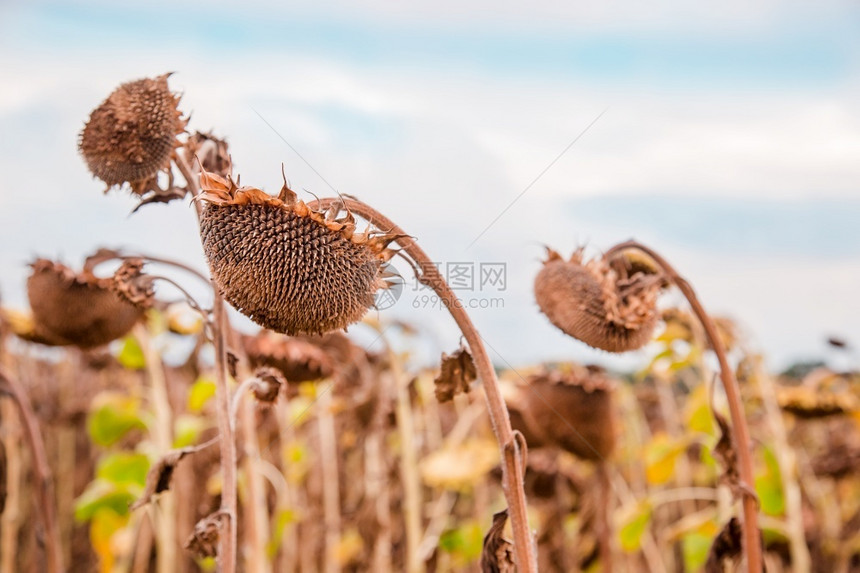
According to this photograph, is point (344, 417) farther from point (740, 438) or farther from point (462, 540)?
point (740, 438)

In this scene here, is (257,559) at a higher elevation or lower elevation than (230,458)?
lower

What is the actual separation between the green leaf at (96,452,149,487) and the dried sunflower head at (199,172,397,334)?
8.89ft

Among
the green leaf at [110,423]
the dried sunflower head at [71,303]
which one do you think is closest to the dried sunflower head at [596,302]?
the dried sunflower head at [71,303]

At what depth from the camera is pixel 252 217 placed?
3.78ft

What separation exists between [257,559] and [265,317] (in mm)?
1108

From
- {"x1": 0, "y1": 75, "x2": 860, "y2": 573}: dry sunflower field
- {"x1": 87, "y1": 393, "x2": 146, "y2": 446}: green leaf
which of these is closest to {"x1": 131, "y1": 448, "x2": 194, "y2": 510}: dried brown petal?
{"x1": 0, "y1": 75, "x2": 860, "y2": 573}: dry sunflower field

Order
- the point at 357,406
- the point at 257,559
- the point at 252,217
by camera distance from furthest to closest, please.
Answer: the point at 357,406
the point at 257,559
the point at 252,217

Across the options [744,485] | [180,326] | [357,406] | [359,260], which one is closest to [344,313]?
[359,260]

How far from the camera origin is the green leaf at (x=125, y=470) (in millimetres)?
3570

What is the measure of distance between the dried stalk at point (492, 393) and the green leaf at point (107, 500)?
2.66 meters

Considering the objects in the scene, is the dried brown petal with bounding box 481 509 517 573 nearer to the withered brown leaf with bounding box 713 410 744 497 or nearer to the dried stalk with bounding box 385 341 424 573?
the withered brown leaf with bounding box 713 410 744 497

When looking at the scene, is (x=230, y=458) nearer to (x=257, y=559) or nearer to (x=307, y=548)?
(x=257, y=559)

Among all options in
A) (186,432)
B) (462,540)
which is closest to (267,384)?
(462,540)

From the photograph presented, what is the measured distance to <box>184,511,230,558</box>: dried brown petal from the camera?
1518 mm
